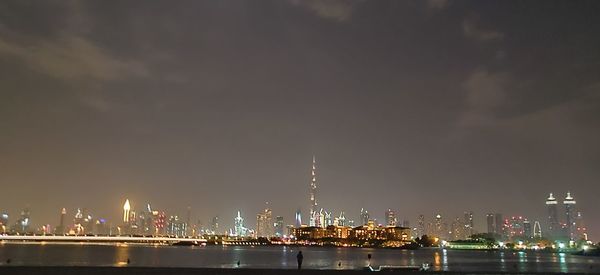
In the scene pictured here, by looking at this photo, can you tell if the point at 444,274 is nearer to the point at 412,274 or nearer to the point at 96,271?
the point at 412,274

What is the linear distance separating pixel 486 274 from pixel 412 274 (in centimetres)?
499

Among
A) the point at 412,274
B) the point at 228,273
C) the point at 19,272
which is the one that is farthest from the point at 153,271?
the point at 412,274

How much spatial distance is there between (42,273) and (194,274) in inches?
348

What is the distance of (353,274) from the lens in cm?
4025

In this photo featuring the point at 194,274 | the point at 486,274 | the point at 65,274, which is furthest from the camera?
the point at 486,274

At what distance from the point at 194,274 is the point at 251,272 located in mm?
3953

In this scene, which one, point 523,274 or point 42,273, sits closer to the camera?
point 42,273

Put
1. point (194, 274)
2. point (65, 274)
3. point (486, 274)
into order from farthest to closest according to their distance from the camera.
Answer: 1. point (486, 274)
2. point (194, 274)
3. point (65, 274)

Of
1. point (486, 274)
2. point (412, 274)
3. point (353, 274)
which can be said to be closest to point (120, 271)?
point (353, 274)

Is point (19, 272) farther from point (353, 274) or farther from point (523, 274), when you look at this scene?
point (523, 274)

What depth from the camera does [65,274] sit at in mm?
33562

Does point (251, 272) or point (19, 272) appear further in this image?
point (251, 272)

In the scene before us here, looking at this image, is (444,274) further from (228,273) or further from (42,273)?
(42,273)

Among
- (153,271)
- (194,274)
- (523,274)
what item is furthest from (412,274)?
(153,271)
